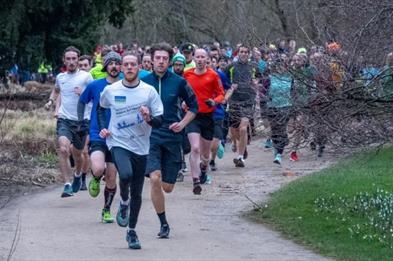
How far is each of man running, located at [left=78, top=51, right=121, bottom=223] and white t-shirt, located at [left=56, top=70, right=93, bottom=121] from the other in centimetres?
229

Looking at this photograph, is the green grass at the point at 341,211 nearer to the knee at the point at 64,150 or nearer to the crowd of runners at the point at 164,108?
the crowd of runners at the point at 164,108

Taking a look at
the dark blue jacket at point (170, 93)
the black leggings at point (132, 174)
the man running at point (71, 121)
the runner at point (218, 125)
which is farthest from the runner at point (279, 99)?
the runner at point (218, 125)

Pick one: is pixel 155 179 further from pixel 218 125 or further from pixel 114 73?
pixel 218 125

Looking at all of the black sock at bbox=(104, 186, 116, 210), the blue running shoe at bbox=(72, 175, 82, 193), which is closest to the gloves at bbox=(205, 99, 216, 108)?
the blue running shoe at bbox=(72, 175, 82, 193)

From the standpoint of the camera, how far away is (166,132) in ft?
39.8

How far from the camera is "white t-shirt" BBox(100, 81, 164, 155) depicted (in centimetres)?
1122

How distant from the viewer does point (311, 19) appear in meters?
13.2

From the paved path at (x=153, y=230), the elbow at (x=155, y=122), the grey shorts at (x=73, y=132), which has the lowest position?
the paved path at (x=153, y=230)

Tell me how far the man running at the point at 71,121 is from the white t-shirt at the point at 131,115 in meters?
4.24

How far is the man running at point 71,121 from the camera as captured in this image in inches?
615

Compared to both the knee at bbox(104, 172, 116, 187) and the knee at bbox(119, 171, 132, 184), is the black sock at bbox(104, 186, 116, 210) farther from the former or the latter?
the knee at bbox(119, 171, 132, 184)

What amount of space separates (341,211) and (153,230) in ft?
7.66

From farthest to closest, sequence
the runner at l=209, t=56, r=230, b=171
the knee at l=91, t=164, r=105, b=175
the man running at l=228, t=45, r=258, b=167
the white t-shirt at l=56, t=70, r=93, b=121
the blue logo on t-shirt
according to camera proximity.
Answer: the runner at l=209, t=56, r=230, b=171 → the white t-shirt at l=56, t=70, r=93, b=121 → the man running at l=228, t=45, r=258, b=167 → the knee at l=91, t=164, r=105, b=175 → the blue logo on t-shirt

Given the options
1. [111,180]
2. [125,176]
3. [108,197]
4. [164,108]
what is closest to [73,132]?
[111,180]
